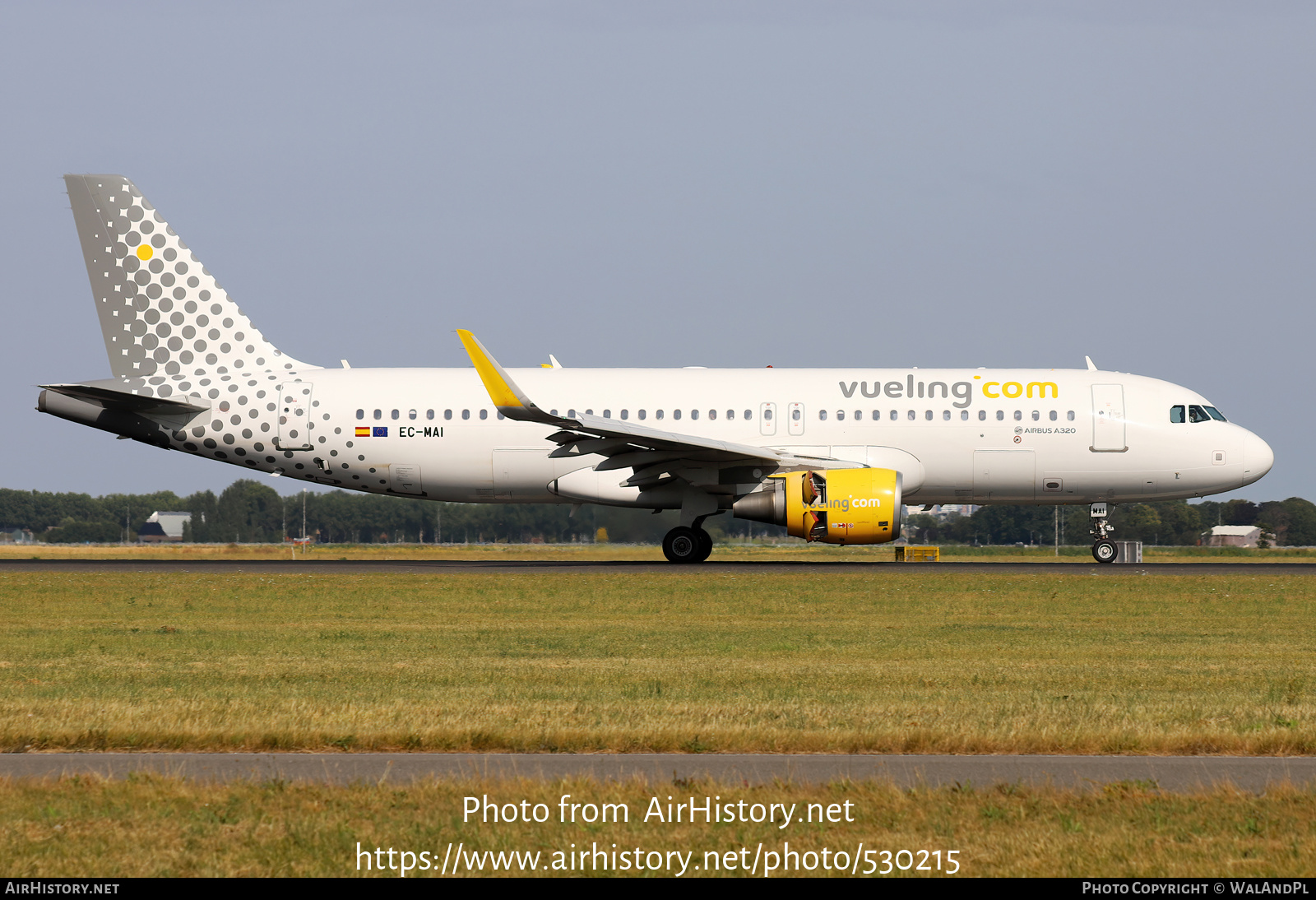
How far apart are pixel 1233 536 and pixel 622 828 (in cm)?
6841

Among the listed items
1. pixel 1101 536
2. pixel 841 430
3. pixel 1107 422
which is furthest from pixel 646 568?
pixel 1101 536

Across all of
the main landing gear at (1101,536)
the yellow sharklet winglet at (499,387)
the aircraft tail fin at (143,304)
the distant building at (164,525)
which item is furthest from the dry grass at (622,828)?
the distant building at (164,525)

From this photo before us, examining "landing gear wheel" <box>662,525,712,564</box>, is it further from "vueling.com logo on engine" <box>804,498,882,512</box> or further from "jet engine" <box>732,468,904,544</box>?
"vueling.com logo on engine" <box>804,498,882,512</box>

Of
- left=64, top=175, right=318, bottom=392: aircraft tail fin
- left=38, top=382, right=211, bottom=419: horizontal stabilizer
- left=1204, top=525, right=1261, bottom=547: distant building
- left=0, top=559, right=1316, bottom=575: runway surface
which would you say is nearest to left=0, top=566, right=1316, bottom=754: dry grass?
left=0, top=559, right=1316, bottom=575: runway surface

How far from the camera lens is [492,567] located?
28078mm

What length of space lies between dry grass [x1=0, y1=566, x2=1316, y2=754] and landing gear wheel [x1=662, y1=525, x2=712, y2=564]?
3867 mm

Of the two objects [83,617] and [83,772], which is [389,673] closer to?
[83,772]

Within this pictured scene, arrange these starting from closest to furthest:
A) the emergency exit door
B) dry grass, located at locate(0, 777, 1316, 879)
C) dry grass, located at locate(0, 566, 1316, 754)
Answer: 1. dry grass, located at locate(0, 777, 1316, 879)
2. dry grass, located at locate(0, 566, 1316, 754)
3. the emergency exit door

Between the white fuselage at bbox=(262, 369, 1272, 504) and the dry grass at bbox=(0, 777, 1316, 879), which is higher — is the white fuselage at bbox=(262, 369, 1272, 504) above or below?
above

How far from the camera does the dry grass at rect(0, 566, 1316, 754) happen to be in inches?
374

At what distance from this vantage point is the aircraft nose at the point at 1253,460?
28766 mm

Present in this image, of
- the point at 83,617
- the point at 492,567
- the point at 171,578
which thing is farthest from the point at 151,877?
the point at 492,567

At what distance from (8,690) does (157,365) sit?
63.2ft

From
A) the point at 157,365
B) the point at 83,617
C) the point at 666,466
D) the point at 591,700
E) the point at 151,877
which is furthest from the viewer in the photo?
the point at 157,365
